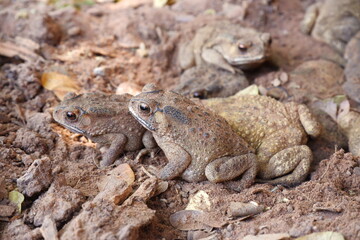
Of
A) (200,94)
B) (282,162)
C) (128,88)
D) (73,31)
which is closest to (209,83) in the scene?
(200,94)

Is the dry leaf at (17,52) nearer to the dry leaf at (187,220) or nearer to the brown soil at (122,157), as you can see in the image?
the brown soil at (122,157)

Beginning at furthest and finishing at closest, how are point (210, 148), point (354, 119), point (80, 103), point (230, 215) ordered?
point (354, 119)
point (80, 103)
point (210, 148)
point (230, 215)

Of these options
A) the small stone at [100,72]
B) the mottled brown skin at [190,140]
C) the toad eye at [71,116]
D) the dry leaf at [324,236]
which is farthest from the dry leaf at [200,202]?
the small stone at [100,72]

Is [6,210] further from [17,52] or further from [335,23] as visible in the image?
[335,23]

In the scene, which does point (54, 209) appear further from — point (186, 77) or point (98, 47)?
point (98, 47)

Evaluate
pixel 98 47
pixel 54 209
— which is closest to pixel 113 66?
pixel 98 47

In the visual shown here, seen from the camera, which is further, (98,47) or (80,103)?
(98,47)
